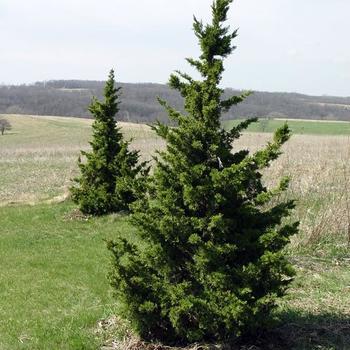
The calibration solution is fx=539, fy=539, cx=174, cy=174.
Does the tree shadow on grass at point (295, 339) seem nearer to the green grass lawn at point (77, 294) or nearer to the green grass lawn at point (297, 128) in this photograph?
the green grass lawn at point (77, 294)

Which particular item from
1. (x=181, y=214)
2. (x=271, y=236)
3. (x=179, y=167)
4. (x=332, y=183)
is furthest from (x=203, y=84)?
A: (x=332, y=183)

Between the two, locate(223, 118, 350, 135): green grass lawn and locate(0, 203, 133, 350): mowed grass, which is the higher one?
locate(223, 118, 350, 135): green grass lawn

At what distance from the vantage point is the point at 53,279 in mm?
9328

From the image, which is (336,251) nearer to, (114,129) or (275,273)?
(275,273)

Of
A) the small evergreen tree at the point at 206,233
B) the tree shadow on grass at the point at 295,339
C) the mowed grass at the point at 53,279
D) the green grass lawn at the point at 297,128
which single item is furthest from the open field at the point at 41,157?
the tree shadow on grass at the point at 295,339

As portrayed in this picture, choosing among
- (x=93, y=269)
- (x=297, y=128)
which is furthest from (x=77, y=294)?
(x=297, y=128)

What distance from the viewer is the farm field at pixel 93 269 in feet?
20.4

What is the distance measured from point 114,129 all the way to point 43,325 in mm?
10152

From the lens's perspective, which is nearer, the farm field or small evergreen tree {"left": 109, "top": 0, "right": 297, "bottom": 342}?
small evergreen tree {"left": 109, "top": 0, "right": 297, "bottom": 342}

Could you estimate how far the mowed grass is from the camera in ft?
21.0

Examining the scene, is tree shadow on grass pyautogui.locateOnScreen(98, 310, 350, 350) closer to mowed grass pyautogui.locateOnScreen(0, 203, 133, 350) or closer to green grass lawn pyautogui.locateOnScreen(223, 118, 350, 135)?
mowed grass pyautogui.locateOnScreen(0, 203, 133, 350)

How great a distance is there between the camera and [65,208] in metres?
16.3

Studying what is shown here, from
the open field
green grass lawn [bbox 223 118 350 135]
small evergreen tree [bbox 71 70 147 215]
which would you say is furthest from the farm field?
the open field

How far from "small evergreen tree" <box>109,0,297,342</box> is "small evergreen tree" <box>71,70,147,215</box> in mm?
9576
